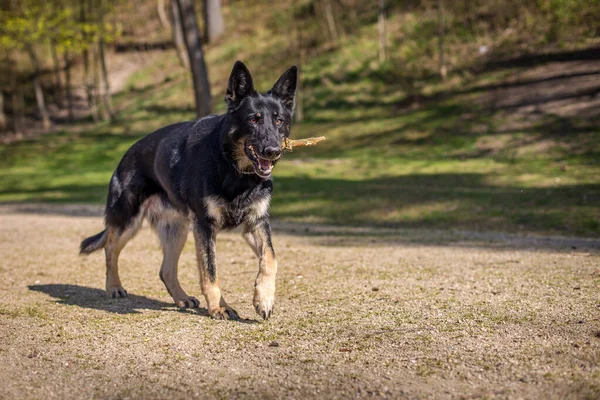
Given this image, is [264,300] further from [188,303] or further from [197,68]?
[197,68]

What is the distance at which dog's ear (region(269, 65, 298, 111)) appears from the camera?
23.1ft

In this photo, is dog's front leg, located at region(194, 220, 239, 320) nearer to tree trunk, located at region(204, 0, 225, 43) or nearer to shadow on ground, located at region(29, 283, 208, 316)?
shadow on ground, located at region(29, 283, 208, 316)

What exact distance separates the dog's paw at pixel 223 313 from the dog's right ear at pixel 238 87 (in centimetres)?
200

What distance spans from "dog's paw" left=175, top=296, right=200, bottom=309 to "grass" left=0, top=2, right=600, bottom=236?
22.8 ft

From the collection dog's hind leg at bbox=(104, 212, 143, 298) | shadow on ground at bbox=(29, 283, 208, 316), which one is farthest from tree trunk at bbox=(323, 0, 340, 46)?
dog's hind leg at bbox=(104, 212, 143, 298)

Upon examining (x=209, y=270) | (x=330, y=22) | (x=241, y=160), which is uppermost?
(x=330, y=22)

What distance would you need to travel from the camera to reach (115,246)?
8.21 meters

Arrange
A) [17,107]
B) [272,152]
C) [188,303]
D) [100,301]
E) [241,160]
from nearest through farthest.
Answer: [272,152], [241,160], [188,303], [100,301], [17,107]

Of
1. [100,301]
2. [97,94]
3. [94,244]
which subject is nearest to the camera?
[100,301]

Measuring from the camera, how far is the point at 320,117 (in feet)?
99.1

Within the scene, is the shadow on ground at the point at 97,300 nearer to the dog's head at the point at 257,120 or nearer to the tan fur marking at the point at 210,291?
the tan fur marking at the point at 210,291

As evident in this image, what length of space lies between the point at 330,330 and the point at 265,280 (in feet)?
2.60

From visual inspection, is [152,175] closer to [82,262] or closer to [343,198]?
[82,262]

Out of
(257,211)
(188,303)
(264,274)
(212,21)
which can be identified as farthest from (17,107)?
(264,274)
